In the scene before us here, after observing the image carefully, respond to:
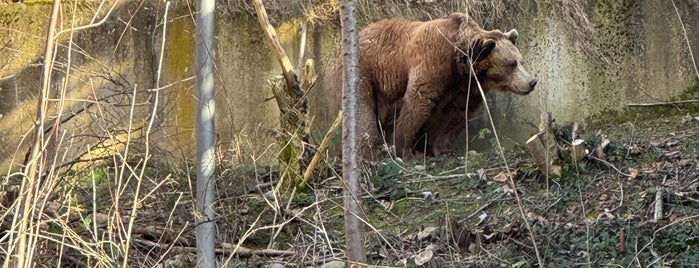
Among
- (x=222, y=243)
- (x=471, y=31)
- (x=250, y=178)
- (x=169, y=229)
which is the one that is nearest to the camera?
(x=169, y=229)

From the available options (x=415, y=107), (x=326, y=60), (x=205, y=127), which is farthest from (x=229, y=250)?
(x=326, y=60)

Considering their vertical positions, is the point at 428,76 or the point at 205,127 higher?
the point at 205,127

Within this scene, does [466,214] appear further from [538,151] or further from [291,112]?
[291,112]

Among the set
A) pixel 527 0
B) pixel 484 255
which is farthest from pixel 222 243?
pixel 527 0

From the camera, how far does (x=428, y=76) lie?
9.47 metres

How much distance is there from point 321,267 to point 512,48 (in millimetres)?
4511

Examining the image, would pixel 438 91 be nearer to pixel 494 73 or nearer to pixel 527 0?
pixel 494 73

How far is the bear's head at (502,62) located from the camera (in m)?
9.45

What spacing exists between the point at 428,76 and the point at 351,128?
4.54 m

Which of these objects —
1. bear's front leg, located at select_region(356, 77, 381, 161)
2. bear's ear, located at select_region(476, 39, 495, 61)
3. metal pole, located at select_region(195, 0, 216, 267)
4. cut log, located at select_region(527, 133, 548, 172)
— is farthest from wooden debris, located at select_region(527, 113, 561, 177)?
bear's front leg, located at select_region(356, 77, 381, 161)

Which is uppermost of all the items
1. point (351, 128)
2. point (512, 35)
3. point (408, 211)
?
point (512, 35)

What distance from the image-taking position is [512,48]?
377 inches

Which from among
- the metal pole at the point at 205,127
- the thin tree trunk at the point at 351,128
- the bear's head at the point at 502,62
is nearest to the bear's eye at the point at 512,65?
the bear's head at the point at 502,62

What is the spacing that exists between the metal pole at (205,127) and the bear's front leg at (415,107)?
15.1ft
